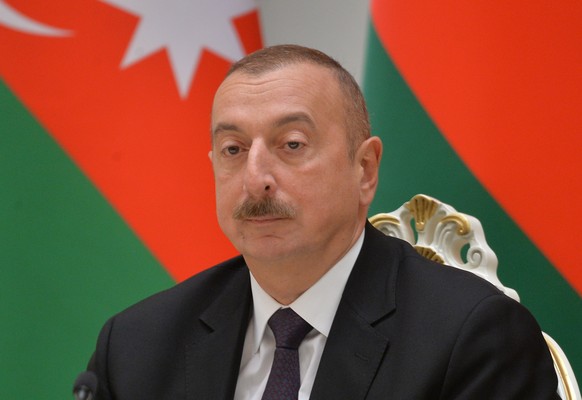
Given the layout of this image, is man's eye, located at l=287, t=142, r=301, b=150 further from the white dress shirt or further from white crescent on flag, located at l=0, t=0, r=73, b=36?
white crescent on flag, located at l=0, t=0, r=73, b=36

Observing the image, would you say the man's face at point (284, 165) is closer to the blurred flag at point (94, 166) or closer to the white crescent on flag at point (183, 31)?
Result: the blurred flag at point (94, 166)

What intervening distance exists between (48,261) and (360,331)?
6.01 ft

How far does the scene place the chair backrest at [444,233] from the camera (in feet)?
7.18

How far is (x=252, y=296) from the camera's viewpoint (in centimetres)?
213

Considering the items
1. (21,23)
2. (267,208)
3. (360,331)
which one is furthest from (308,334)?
(21,23)

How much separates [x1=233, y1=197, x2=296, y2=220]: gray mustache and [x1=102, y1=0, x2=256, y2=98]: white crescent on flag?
6.06ft

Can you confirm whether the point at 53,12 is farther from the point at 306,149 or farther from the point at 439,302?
the point at 439,302

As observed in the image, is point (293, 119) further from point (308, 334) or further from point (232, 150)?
point (308, 334)

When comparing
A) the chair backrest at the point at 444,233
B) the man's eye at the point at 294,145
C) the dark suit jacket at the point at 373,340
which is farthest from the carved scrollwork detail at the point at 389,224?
the man's eye at the point at 294,145

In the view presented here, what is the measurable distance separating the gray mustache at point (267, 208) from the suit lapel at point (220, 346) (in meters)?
0.37

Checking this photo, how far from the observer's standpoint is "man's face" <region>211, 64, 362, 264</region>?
5.98 feet

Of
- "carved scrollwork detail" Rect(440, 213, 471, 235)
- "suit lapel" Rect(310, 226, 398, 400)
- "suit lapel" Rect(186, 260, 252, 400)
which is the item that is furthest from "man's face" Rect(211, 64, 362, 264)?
"carved scrollwork detail" Rect(440, 213, 471, 235)

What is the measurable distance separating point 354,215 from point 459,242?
46cm

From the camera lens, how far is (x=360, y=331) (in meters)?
1.86
